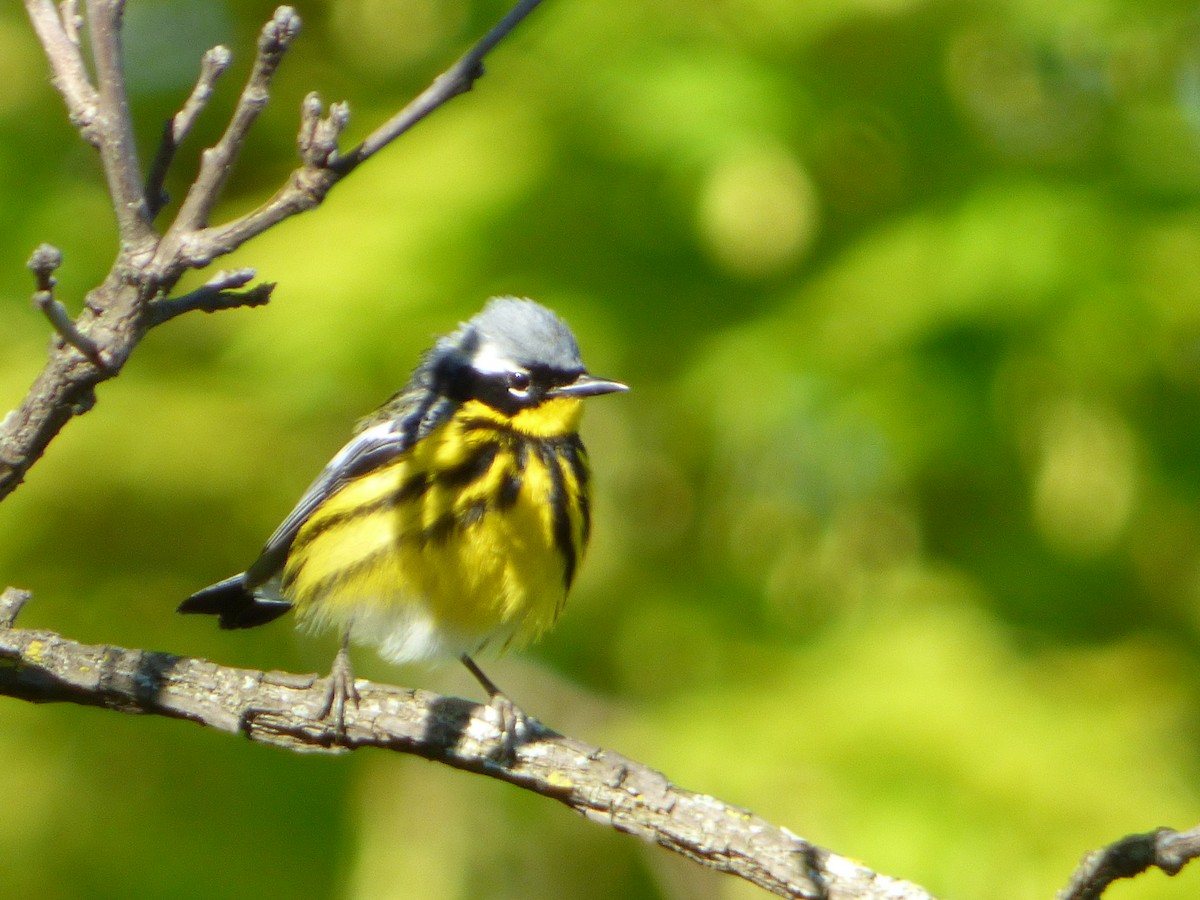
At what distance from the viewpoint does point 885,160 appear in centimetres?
421

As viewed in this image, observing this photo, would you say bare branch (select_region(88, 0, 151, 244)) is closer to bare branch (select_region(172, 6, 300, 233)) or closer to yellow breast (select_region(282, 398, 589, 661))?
bare branch (select_region(172, 6, 300, 233))

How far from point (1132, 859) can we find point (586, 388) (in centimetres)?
207

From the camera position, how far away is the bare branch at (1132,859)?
77.4 inches

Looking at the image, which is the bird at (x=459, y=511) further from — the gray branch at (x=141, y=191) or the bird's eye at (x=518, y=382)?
the gray branch at (x=141, y=191)

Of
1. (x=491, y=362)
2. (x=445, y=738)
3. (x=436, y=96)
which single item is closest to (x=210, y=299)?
(x=436, y=96)

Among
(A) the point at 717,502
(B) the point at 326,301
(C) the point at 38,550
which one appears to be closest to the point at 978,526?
(A) the point at 717,502

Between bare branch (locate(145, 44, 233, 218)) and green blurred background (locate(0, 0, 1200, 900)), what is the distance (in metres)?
2.23

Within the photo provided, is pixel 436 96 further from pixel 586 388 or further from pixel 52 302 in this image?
pixel 586 388

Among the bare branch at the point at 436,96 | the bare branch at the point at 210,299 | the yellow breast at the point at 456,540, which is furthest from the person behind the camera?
the yellow breast at the point at 456,540

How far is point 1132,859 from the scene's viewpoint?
201 centimetres

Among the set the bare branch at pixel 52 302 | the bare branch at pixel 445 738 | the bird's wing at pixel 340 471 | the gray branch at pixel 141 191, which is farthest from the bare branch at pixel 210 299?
the bird's wing at pixel 340 471

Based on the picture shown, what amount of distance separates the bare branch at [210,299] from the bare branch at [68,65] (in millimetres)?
223

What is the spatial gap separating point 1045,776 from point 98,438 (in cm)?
339

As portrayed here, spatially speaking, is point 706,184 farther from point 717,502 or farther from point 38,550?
point 38,550
